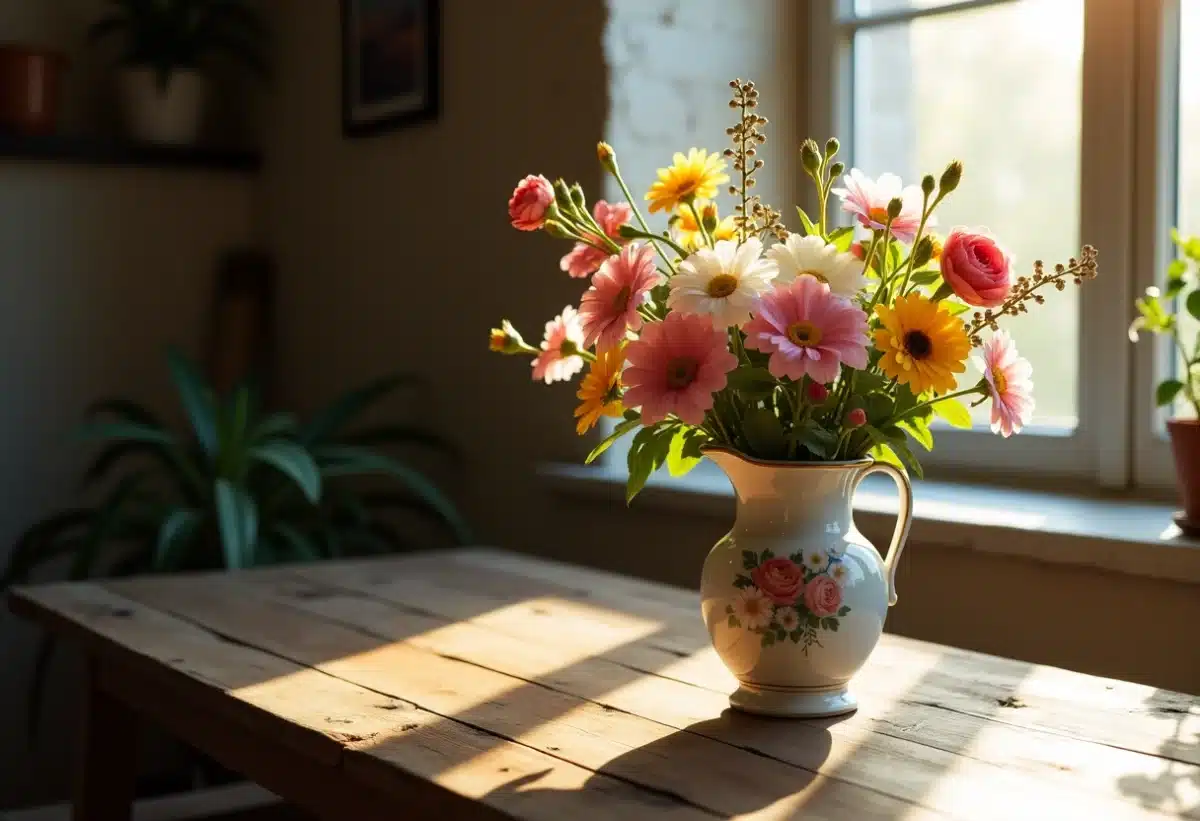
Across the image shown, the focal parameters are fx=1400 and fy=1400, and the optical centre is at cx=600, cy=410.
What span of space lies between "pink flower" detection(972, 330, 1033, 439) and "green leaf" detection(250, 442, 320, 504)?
1498mm

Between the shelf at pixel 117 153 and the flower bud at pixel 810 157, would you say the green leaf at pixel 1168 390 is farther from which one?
the shelf at pixel 117 153

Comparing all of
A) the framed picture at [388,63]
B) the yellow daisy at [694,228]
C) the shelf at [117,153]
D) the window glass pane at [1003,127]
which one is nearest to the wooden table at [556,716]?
the yellow daisy at [694,228]

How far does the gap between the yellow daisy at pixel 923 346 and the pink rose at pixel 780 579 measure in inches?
7.7

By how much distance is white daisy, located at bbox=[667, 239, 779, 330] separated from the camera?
3.84 ft

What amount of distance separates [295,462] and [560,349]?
4.27 feet

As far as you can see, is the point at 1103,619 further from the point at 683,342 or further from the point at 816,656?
the point at 683,342

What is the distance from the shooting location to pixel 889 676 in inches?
57.1

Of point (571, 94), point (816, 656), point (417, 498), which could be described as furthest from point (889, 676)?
point (417, 498)

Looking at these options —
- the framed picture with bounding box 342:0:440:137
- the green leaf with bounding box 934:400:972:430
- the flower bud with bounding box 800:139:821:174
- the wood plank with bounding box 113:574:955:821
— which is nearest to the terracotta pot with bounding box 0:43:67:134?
the framed picture with bounding box 342:0:440:137

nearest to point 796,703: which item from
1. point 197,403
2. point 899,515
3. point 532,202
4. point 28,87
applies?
point 899,515

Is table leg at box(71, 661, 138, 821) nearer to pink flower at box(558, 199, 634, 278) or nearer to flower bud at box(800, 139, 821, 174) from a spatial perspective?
pink flower at box(558, 199, 634, 278)

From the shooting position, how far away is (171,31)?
3354 mm

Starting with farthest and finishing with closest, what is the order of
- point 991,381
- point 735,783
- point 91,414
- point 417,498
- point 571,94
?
point 91,414 → point 417,498 → point 571,94 → point 991,381 → point 735,783

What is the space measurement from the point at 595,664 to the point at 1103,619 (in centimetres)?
70
